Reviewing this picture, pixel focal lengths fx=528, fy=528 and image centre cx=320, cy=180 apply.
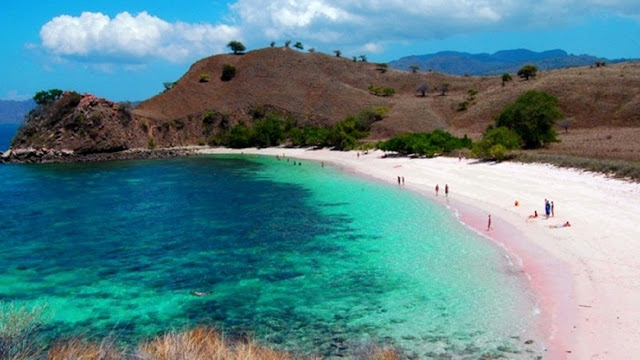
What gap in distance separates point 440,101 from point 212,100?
5213 centimetres

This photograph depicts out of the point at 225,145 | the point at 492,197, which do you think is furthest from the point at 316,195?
the point at 225,145

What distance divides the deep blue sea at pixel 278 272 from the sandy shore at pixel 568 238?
105 cm

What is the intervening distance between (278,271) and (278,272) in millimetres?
158

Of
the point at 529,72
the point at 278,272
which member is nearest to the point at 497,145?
the point at 278,272

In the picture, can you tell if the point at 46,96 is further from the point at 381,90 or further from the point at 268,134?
the point at 381,90

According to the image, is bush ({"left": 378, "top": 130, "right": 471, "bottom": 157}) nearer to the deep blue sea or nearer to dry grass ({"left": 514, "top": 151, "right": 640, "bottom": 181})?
dry grass ({"left": 514, "top": 151, "right": 640, "bottom": 181})

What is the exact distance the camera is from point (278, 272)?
1017 inches

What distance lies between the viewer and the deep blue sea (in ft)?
60.9

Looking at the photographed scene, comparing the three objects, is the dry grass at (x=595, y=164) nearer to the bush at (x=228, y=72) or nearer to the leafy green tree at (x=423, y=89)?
the leafy green tree at (x=423, y=89)

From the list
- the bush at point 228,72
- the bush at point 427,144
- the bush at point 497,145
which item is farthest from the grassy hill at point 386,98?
the bush at point 427,144

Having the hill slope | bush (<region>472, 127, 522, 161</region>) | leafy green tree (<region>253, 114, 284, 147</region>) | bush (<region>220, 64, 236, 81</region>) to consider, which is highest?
bush (<region>220, 64, 236, 81</region>)

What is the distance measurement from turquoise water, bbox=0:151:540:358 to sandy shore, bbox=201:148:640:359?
117 cm

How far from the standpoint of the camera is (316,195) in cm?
4881

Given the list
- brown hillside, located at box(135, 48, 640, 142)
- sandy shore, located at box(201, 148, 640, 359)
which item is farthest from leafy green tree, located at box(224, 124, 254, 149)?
sandy shore, located at box(201, 148, 640, 359)
